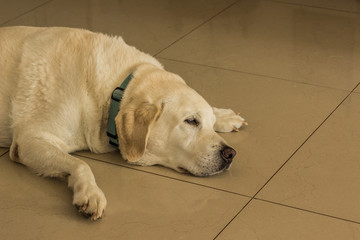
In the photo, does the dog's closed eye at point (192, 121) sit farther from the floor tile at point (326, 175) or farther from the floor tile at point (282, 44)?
the floor tile at point (282, 44)

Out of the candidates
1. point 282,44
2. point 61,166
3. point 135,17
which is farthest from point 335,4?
point 61,166

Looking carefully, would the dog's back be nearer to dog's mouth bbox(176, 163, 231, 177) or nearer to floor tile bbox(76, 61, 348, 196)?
floor tile bbox(76, 61, 348, 196)

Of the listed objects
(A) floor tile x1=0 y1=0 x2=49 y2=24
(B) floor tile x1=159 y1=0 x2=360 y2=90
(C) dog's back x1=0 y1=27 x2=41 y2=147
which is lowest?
(B) floor tile x1=159 y1=0 x2=360 y2=90

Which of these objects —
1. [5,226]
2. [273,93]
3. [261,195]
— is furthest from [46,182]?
[273,93]

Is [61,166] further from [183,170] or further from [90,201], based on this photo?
[183,170]

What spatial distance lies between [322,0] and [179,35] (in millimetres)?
1470

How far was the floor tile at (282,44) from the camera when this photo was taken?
459 centimetres

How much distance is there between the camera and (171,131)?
3312 mm

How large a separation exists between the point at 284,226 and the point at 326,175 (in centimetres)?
52

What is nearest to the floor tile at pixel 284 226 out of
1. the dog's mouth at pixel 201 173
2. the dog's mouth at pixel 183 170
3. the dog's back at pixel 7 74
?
the dog's mouth at pixel 201 173

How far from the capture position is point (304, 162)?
3496 mm

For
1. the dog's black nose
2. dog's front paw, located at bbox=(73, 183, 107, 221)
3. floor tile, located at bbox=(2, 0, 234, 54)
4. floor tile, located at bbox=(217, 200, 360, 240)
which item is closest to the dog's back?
dog's front paw, located at bbox=(73, 183, 107, 221)

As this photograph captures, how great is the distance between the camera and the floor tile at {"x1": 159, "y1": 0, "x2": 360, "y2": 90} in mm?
4594

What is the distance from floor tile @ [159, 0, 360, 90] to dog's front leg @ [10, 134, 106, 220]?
165 centimetres
